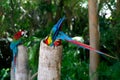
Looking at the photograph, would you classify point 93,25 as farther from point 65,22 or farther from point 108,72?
point 65,22

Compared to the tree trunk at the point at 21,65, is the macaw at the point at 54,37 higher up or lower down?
higher up

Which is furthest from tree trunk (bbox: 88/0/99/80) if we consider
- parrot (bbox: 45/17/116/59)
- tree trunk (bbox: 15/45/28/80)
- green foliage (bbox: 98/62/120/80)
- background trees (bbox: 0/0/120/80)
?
parrot (bbox: 45/17/116/59)

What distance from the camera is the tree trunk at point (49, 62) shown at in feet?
5.57

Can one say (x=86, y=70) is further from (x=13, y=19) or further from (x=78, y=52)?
(x=13, y=19)

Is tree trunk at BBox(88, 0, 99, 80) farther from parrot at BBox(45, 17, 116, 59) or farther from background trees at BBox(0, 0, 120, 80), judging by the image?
parrot at BBox(45, 17, 116, 59)

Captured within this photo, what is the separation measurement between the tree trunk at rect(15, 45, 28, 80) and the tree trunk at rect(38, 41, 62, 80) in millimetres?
406

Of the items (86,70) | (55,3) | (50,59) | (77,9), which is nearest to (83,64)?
(86,70)

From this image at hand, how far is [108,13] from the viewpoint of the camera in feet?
20.1

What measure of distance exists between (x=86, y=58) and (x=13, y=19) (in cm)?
208

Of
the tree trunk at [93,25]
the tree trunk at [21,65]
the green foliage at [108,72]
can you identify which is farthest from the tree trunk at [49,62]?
the green foliage at [108,72]

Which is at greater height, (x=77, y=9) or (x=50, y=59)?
(x=77, y=9)

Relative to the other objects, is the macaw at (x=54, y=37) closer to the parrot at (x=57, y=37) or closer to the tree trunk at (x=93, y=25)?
the parrot at (x=57, y=37)

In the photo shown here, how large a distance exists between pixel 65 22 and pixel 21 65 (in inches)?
178

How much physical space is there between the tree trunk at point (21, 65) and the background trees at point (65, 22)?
2486 millimetres
